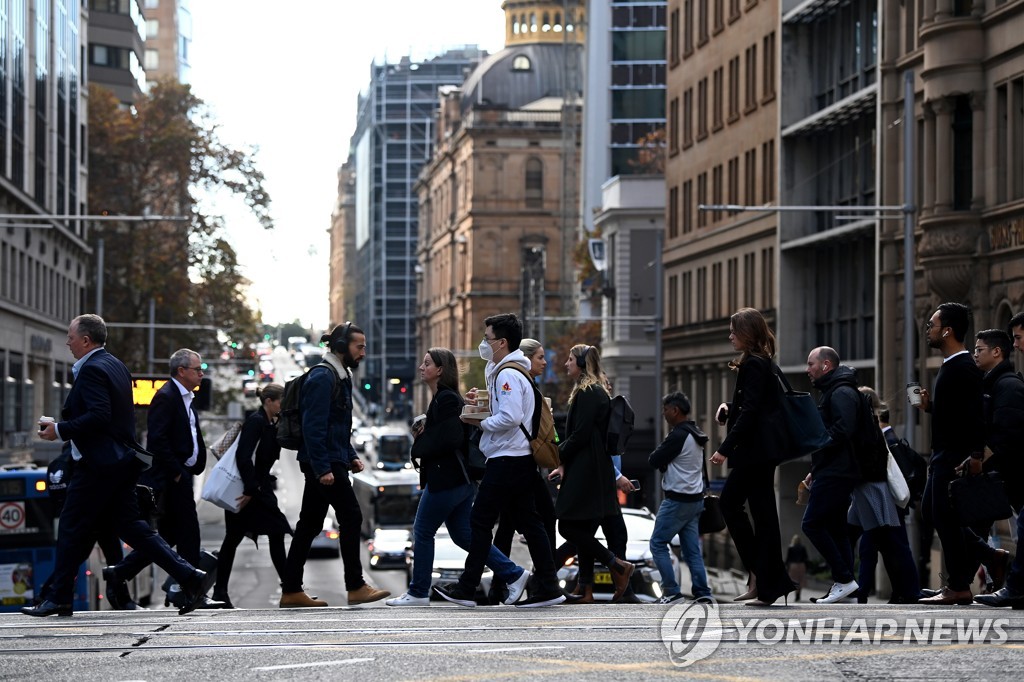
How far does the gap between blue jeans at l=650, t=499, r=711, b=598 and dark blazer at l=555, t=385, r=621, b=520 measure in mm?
1242

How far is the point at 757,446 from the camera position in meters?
13.0

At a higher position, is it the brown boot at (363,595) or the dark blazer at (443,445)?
the dark blazer at (443,445)

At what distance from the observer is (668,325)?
2800 inches

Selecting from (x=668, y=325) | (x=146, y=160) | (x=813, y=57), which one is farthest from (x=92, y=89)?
(x=813, y=57)

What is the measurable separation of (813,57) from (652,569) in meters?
33.2

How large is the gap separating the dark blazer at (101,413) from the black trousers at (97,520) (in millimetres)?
97

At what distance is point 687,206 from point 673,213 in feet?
7.25

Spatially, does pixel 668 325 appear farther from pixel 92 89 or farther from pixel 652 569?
pixel 652 569

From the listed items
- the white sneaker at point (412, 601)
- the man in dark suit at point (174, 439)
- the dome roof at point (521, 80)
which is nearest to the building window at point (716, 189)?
the man in dark suit at point (174, 439)

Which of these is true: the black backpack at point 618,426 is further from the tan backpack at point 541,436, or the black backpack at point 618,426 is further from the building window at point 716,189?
the building window at point 716,189

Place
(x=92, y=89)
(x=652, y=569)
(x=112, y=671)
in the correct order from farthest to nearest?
(x=92, y=89) < (x=652, y=569) < (x=112, y=671)

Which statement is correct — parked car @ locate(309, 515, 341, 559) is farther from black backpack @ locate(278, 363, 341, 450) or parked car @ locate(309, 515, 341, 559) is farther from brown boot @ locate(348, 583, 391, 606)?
black backpack @ locate(278, 363, 341, 450)

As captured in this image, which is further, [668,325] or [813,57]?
[668,325]

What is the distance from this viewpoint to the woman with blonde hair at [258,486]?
16.0 meters
